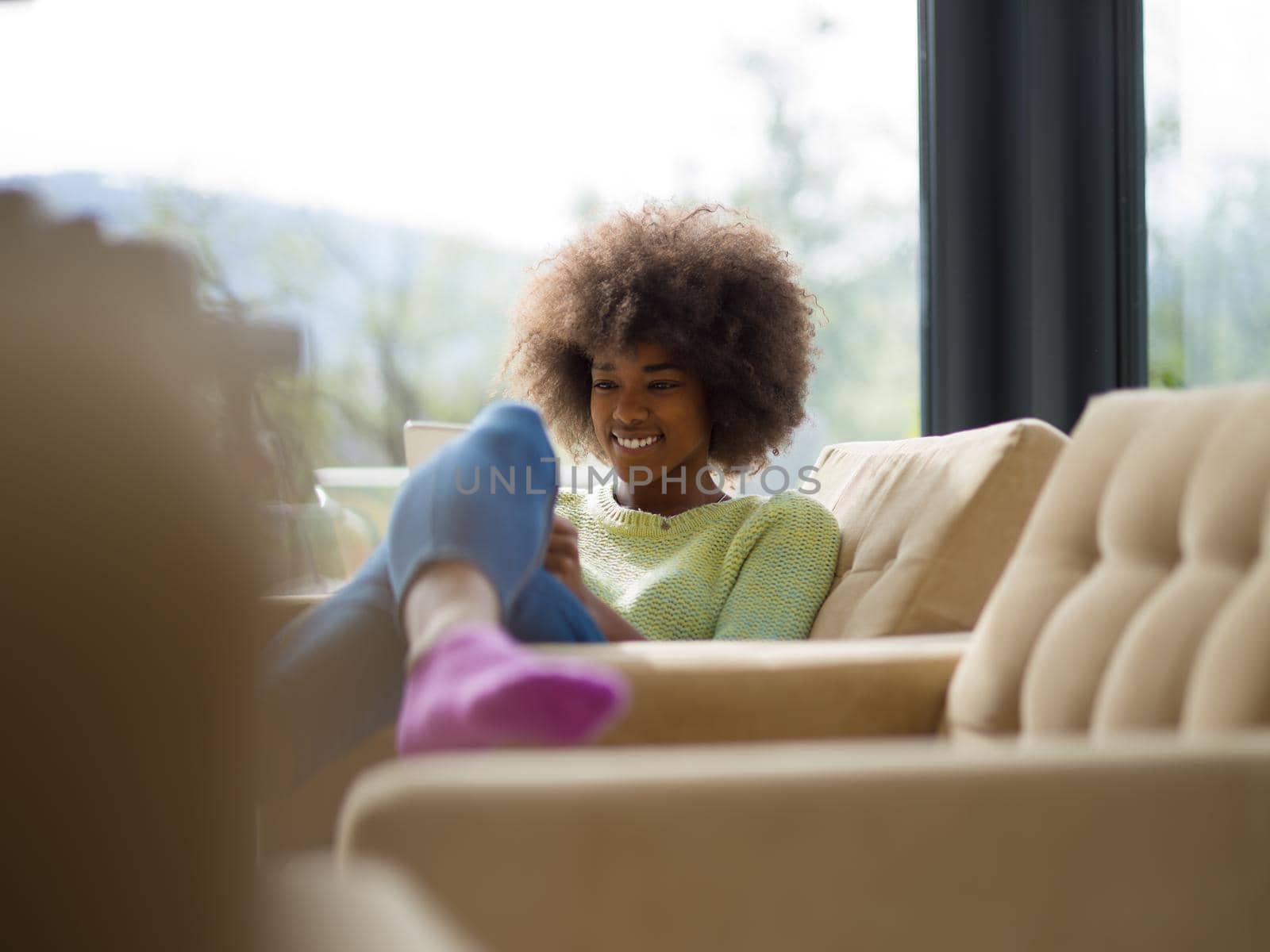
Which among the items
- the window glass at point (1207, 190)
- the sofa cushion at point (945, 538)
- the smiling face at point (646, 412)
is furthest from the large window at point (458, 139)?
the sofa cushion at point (945, 538)

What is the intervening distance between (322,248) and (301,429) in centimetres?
446

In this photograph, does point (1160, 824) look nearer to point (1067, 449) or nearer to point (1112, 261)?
point (1067, 449)

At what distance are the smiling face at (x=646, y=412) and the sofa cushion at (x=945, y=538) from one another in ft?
1.34

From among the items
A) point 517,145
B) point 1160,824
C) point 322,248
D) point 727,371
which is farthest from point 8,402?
point 322,248

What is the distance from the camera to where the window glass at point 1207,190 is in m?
2.86

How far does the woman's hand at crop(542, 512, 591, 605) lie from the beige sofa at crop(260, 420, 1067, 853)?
237mm

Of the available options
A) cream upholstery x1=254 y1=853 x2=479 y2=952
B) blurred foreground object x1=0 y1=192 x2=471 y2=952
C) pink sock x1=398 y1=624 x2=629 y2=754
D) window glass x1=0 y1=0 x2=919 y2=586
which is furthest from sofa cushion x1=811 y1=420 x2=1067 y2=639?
window glass x1=0 y1=0 x2=919 y2=586

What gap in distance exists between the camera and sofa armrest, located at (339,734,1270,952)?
2.23ft

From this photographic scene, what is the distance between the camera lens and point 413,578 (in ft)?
4.00

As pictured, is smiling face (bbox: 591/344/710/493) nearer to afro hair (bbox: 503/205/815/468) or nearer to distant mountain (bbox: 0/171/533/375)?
afro hair (bbox: 503/205/815/468)

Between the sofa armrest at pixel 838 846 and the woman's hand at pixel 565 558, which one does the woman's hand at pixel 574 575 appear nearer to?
the woman's hand at pixel 565 558

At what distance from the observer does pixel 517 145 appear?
445cm

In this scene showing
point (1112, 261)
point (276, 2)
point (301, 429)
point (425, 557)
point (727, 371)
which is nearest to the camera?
point (301, 429)

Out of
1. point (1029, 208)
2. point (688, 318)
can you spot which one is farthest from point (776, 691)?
point (1029, 208)
